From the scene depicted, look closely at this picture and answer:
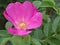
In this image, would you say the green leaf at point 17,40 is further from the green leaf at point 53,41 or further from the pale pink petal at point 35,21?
the green leaf at point 53,41

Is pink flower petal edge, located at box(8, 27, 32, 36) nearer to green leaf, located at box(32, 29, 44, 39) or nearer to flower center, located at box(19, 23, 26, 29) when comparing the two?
flower center, located at box(19, 23, 26, 29)

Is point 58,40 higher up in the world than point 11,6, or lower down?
lower down

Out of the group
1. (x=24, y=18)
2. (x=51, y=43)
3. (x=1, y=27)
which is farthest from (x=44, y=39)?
(x=1, y=27)

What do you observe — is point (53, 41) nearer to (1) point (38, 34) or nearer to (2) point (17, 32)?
(1) point (38, 34)

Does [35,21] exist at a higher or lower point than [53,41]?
higher

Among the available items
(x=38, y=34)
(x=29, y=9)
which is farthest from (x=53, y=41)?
(x=29, y=9)

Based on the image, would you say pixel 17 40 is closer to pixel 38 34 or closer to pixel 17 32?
pixel 17 32

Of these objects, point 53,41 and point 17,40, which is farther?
point 53,41

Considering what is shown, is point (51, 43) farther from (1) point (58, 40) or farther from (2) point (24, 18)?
(2) point (24, 18)
